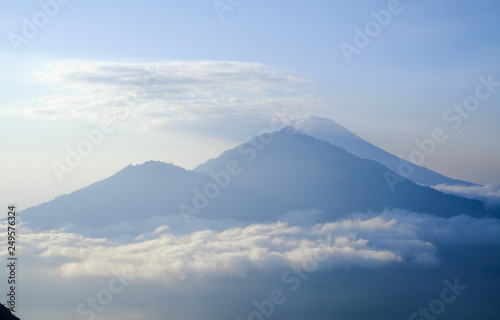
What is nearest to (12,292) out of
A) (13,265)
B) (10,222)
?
(13,265)

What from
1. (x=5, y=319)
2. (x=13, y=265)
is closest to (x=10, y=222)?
(x=13, y=265)

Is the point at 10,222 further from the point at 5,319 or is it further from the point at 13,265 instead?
the point at 5,319

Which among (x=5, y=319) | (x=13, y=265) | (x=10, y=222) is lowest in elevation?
(x=5, y=319)

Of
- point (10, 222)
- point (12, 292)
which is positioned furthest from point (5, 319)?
point (10, 222)

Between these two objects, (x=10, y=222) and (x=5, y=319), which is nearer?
(x=10, y=222)

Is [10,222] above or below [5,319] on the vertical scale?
above

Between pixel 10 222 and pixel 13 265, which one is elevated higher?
pixel 10 222

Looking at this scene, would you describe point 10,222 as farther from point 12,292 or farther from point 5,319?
point 5,319
